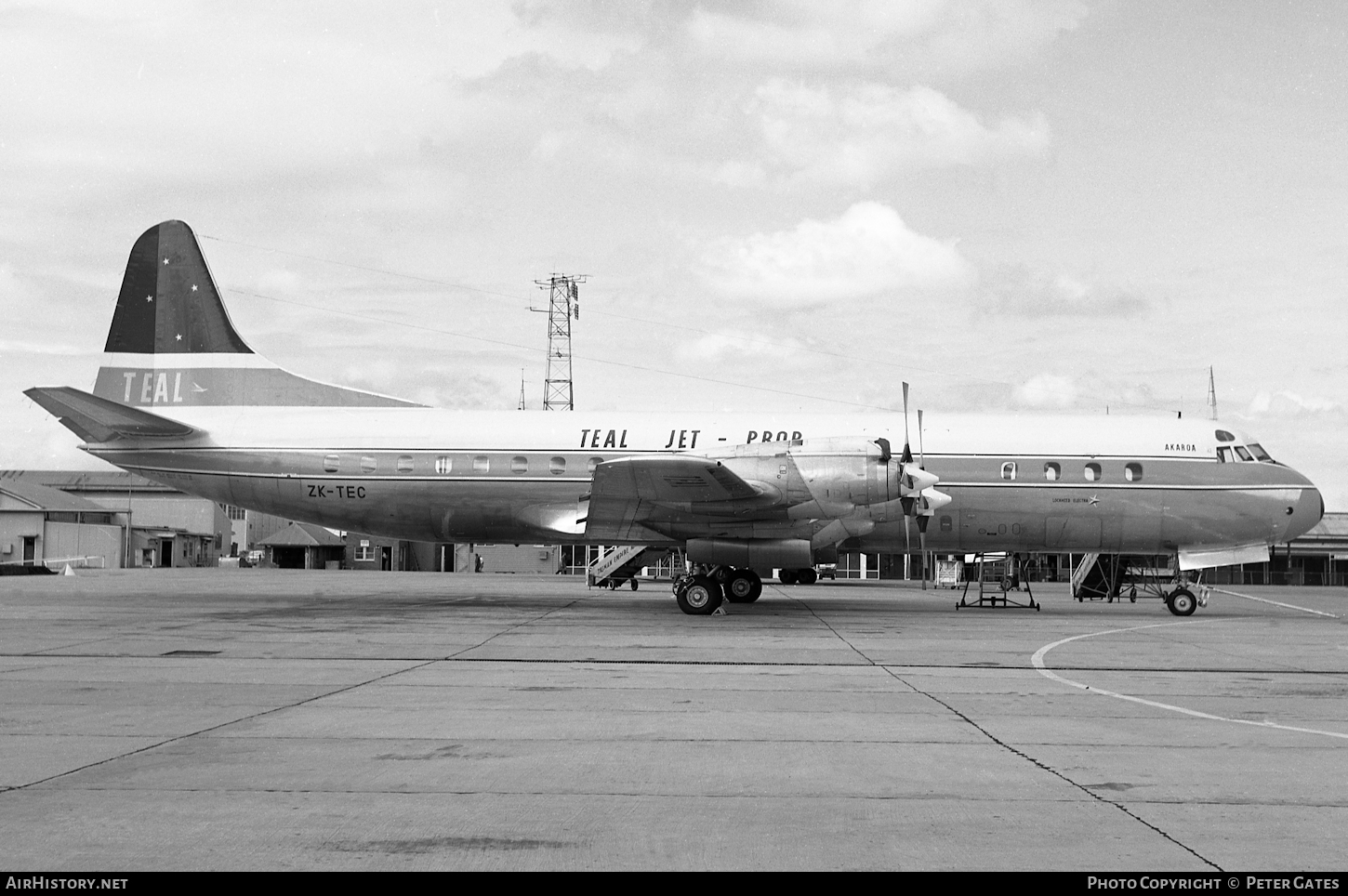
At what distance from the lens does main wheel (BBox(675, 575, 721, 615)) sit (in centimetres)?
2208

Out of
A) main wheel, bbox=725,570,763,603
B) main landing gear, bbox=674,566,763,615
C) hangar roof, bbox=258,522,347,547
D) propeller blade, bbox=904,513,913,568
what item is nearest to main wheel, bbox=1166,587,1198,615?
propeller blade, bbox=904,513,913,568

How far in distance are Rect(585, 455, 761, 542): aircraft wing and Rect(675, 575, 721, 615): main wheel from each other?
5.29ft

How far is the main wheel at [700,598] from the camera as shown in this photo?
22078 millimetres

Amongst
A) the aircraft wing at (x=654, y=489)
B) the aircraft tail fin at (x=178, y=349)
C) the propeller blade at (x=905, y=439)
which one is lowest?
the aircraft wing at (x=654, y=489)

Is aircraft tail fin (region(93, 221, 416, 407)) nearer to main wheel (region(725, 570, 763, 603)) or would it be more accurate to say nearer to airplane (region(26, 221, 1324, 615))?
airplane (region(26, 221, 1324, 615))

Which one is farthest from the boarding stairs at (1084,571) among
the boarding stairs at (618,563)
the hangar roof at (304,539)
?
the hangar roof at (304,539)

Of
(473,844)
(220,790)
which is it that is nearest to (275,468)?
(220,790)

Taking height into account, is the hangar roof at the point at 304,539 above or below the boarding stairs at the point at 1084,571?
above

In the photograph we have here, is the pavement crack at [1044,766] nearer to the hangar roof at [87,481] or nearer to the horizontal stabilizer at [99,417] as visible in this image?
the horizontal stabilizer at [99,417]

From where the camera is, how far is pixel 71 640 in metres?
15.7

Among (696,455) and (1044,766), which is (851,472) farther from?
(1044,766)

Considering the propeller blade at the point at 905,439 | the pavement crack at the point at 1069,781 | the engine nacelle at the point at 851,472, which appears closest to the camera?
the pavement crack at the point at 1069,781

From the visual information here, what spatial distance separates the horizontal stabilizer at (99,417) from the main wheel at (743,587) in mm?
12439

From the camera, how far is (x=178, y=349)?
990 inches
